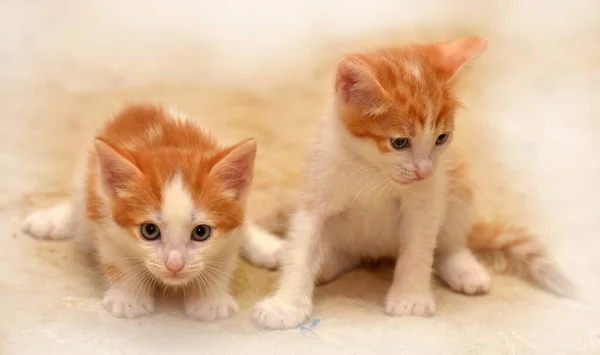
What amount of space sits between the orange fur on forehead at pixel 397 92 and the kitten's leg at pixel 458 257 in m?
0.33

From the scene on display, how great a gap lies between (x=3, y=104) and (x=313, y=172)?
1252 millimetres

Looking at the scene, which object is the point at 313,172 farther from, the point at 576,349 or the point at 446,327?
the point at 576,349

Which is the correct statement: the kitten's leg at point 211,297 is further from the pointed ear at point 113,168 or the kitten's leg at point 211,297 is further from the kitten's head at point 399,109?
the kitten's head at point 399,109

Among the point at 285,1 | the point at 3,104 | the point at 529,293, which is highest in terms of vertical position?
the point at 285,1

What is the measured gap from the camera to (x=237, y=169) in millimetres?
1574

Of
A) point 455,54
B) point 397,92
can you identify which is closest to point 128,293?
point 397,92

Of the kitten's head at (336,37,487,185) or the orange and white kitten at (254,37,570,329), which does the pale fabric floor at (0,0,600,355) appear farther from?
the kitten's head at (336,37,487,185)

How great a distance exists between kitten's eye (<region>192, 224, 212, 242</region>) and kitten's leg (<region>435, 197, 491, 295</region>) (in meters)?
0.69

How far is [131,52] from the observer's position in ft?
7.73

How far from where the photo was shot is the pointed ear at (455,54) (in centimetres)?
163

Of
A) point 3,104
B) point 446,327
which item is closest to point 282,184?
point 446,327

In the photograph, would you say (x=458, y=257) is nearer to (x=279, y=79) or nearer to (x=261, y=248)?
(x=261, y=248)

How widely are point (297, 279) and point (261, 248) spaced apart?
28 cm

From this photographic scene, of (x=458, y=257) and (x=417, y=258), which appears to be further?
(x=458, y=257)
